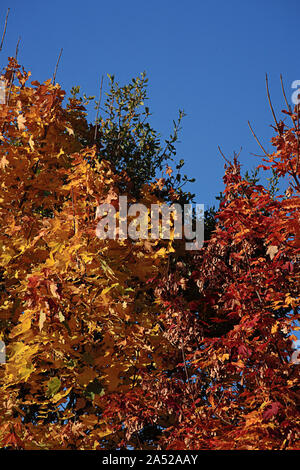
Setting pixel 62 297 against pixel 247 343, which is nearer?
pixel 62 297

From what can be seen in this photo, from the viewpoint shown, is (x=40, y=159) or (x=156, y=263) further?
(x=40, y=159)

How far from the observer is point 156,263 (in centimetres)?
618

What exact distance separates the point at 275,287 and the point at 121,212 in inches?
79.4

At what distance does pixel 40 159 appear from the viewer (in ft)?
21.7

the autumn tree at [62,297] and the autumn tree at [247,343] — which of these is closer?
the autumn tree at [247,343]

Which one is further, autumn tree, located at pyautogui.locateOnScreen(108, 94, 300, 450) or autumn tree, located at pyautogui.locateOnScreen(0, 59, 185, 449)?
autumn tree, located at pyautogui.locateOnScreen(0, 59, 185, 449)

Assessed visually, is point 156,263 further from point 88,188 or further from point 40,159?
point 40,159

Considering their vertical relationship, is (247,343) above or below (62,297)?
below

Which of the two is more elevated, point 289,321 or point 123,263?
point 123,263

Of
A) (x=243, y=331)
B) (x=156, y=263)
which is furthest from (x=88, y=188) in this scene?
(x=243, y=331)

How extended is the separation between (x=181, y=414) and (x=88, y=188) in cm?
277
